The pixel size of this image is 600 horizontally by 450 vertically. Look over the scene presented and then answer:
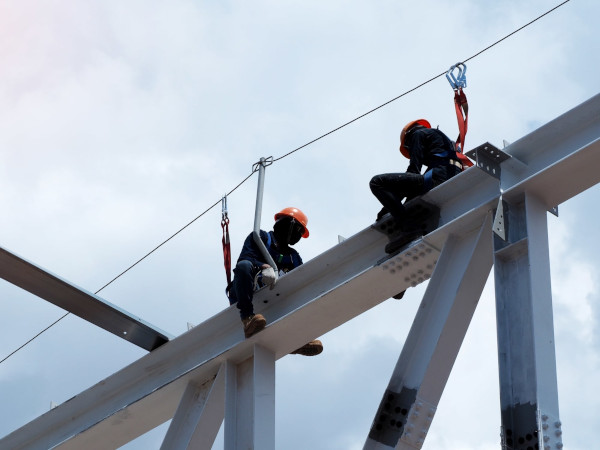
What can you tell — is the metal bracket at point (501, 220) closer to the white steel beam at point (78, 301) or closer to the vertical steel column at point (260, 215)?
the vertical steel column at point (260, 215)

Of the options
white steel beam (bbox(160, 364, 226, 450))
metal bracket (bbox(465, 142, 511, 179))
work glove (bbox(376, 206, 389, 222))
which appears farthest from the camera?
white steel beam (bbox(160, 364, 226, 450))

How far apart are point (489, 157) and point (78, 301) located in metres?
3.72

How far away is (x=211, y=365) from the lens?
32.5 ft

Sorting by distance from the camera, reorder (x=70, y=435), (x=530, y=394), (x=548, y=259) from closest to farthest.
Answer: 1. (x=530, y=394)
2. (x=548, y=259)
3. (x=70, y=435)

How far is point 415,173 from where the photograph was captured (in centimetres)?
941

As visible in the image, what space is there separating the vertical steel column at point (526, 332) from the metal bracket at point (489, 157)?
29 cm

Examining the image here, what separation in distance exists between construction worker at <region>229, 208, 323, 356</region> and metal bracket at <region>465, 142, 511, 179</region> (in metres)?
2.05

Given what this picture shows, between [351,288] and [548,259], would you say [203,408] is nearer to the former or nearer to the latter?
[351,288]

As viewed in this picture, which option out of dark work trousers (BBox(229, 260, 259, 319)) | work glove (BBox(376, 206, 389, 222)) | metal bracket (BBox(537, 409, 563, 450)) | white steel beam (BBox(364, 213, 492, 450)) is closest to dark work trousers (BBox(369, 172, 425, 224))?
work glove (BBox(376, 206, 389, 222))

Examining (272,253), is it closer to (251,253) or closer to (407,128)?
(251,253)

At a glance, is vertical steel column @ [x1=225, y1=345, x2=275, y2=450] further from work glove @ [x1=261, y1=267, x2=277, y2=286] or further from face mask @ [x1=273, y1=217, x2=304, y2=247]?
face mask @ [x1=273, y1=217, x2=304, y2=247]

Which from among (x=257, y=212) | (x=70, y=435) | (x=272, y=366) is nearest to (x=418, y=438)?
(x=272, y=366)

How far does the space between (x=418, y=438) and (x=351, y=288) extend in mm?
1474

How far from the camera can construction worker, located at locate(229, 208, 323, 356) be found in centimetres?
961
